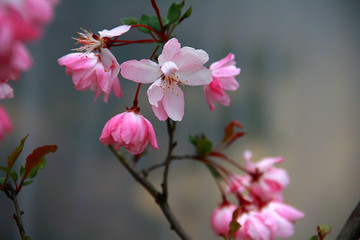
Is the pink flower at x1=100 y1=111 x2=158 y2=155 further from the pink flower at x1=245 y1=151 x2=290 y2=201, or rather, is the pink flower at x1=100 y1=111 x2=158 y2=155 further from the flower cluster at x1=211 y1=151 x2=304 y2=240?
the pink flower at x1=245 y1=151 x2=290 y2=201

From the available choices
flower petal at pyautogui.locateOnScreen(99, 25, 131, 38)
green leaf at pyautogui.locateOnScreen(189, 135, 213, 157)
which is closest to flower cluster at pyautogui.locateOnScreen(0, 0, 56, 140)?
flower petal at pyautogui.locateOnScreen(99, 25, 131, 38)

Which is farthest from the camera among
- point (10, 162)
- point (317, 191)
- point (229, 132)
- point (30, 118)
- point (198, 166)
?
point (317, 191)

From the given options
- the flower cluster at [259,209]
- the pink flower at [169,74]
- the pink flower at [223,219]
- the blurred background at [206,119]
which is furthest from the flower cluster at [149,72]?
the blurred background at [206,119]

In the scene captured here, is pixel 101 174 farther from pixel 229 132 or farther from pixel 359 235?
pixel 359 235

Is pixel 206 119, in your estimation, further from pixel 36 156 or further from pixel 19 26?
pixel 19 26

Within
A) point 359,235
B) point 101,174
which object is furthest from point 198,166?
point 359,235

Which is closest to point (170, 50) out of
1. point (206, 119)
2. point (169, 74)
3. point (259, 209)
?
point (169, 74)

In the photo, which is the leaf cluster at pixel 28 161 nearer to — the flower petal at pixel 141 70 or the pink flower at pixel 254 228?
the flower petal at pixel 141 70
